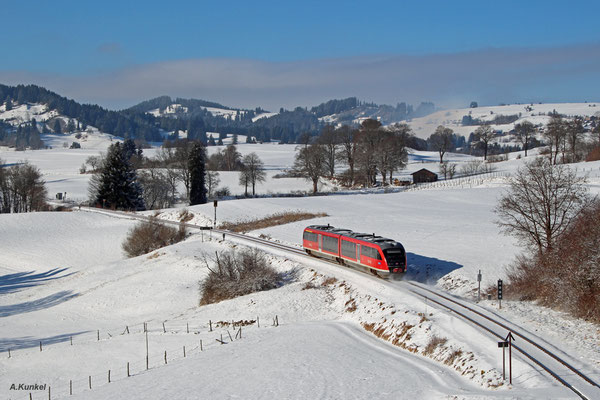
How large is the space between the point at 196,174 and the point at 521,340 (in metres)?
72.6

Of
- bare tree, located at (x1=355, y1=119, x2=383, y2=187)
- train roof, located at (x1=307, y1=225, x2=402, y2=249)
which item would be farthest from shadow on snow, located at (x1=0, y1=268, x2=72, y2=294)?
bare tree, located at (x1=355, y1=119, x2=383, y2=187)

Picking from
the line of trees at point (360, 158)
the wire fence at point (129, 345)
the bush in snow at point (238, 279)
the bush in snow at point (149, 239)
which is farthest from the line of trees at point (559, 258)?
the line of trees at point (360, 158)

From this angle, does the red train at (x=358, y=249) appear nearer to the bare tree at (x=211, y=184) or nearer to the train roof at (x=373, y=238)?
the train roof at (x=373, y=238)

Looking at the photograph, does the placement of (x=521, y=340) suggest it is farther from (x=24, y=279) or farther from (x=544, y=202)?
(x=24, y=279)

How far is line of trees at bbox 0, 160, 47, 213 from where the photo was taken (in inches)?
3787

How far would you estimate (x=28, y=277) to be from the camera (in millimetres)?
56125

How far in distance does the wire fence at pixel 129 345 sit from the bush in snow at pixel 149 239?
72.4ft

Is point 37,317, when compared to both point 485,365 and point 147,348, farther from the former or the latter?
point 485,365

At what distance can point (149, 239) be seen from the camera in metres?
58.8

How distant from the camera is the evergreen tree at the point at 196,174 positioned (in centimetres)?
8919

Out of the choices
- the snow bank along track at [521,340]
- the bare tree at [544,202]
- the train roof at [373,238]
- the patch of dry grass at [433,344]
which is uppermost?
the bare tree at [544,202]

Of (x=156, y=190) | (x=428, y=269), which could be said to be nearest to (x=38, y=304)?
(x=428, y=269)

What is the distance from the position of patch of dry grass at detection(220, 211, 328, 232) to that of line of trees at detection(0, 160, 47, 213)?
46.7 m

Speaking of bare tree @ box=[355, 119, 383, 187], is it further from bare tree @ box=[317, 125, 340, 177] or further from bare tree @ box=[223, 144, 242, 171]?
bare tree @ box=[223, 144, 242, 171]
